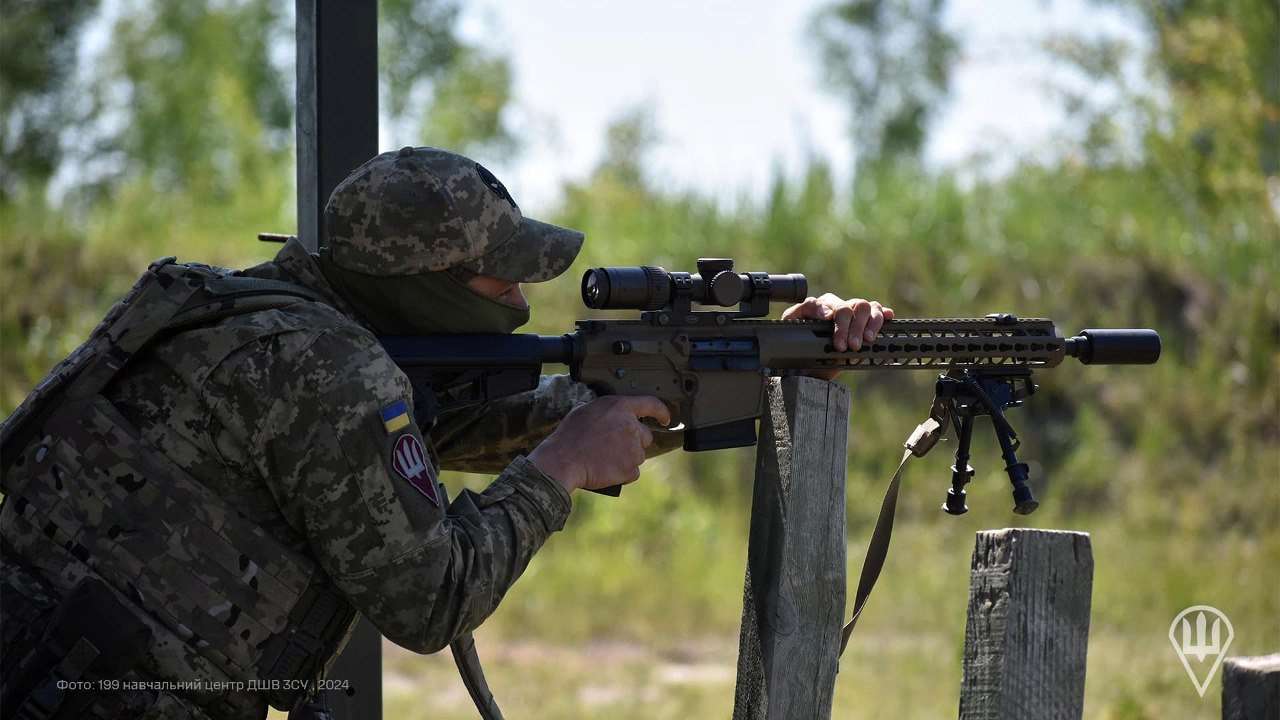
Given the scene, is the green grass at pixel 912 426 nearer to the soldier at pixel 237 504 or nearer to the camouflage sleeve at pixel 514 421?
the camouflage sleeve at pixel 514 421

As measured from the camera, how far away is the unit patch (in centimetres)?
291

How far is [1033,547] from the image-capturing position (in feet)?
9.61

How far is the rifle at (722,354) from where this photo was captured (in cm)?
339

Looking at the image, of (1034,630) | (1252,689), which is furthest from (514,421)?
(1252,689)

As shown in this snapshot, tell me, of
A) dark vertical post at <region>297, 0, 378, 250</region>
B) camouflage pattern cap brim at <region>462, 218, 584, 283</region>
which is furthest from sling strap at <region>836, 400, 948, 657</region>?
dark vertical post at <region>297, 0, 378, 250</region>

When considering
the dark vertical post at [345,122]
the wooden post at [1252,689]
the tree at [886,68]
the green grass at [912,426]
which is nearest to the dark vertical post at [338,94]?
the dark vertical post at [345,122]

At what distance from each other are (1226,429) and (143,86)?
25.9 metres

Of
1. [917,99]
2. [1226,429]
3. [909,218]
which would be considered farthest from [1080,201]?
[917,99]

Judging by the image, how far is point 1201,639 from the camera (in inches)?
337

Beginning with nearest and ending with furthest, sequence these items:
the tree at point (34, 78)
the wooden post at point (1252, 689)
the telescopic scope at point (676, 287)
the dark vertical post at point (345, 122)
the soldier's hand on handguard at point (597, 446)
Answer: the wooden post at point (1252, 689)
the soldier's hand on handguard at point (597, 446)
the telescopic scope at point (676, 287)
the dark vertical post at point (345, 122)
the tree at point (34, 78)

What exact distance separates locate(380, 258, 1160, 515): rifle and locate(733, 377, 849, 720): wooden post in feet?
1.32

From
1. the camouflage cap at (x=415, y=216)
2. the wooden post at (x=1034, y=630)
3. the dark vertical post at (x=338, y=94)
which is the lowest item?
the wooden post at (x=1034, y=630)

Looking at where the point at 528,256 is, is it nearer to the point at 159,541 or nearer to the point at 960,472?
the point at 159,541

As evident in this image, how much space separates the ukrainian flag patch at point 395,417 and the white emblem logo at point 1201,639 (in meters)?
5.87
